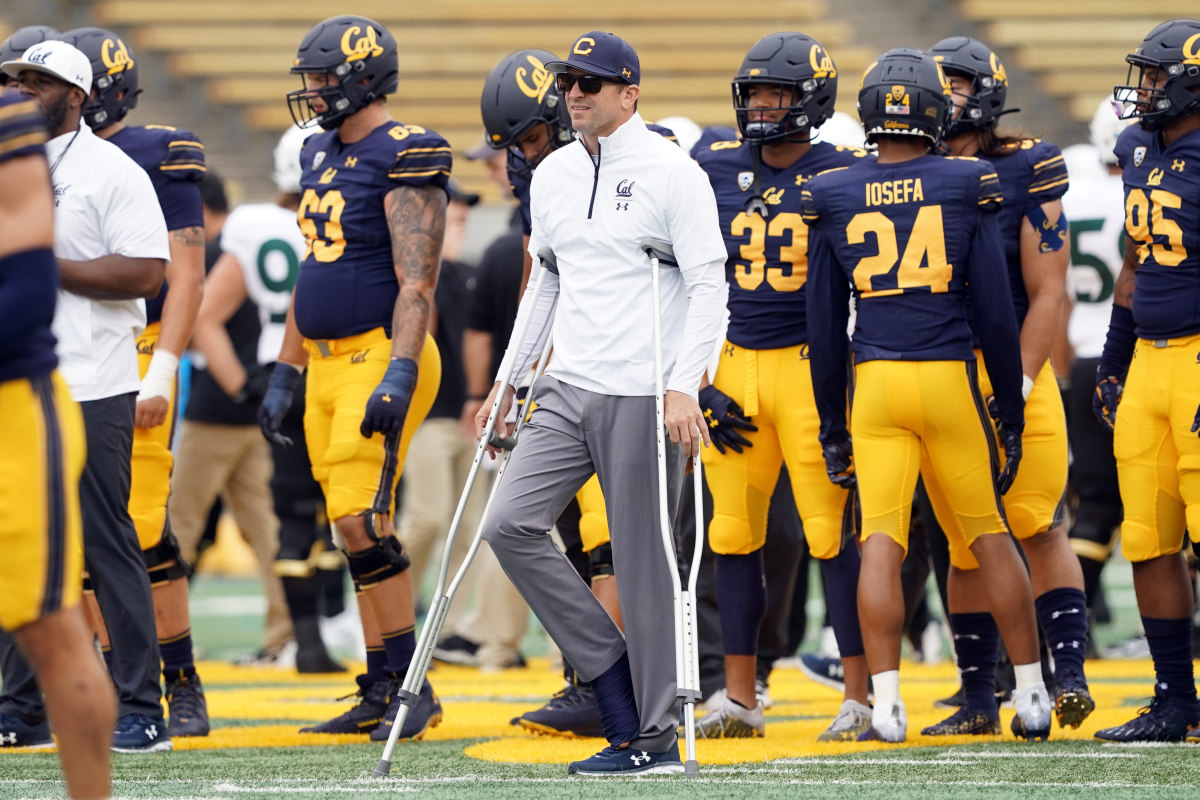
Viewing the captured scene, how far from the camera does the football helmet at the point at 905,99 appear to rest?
5461mm

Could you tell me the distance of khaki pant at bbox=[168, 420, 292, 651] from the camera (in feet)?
28.8

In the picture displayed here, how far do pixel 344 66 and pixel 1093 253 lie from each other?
141 inches

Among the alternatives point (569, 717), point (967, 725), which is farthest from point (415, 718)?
point (967, 725)

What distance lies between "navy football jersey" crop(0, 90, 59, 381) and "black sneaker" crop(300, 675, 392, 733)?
2.80 meters

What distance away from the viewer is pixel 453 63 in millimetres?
16703

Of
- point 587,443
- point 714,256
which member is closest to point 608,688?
point 587,443

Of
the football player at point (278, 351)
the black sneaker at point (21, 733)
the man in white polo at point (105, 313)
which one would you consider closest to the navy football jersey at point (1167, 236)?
the man in white polo at point (105, 313)

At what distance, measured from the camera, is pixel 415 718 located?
5812 millimetres

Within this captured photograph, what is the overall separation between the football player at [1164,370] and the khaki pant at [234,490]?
446 cm

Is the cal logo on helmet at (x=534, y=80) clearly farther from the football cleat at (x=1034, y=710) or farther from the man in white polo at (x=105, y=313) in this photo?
the football cleat at (x=1034, y=710)

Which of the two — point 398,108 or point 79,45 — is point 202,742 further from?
point 398,108

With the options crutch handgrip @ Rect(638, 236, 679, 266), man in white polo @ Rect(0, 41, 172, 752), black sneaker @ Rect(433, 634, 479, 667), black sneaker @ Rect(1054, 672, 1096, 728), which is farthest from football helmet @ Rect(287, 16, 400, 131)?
A: black sneaker @ Rect(433, 634, 479, 667)

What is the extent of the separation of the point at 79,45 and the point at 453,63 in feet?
35.5

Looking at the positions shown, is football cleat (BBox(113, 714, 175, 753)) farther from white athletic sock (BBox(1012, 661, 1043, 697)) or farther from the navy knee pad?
white athletic sock (BBox(1012, 661, 1043, 697))
